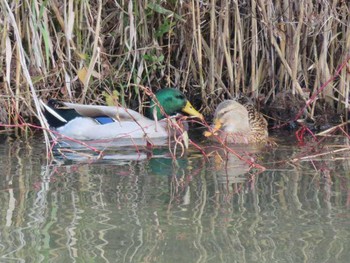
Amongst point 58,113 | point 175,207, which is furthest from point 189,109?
point 175,207

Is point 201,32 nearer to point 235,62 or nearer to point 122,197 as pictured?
point 235,62

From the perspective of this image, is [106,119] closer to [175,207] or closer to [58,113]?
[58,113]

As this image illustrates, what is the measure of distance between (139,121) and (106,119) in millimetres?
326

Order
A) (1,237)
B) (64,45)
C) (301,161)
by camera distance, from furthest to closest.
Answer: (64,45)
(301,161)
(1,237)

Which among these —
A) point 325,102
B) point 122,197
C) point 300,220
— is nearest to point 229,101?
Answer: point 325,102

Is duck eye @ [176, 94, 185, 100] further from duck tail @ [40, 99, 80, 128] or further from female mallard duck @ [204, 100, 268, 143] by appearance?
duck tail @ [40, 99, 80, 128]

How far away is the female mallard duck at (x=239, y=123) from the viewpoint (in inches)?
275

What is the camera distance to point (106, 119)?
737 centimetres

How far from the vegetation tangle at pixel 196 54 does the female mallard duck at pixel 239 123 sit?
21 centimetres

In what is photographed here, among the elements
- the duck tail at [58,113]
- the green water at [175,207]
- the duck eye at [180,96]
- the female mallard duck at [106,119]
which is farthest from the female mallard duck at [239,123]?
the duck tail at [58,113]

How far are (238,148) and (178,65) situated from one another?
105 cm

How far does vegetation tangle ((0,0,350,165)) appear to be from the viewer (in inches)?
273

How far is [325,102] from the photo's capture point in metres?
7.32

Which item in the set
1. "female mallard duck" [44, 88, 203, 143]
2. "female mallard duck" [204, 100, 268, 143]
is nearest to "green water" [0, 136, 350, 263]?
"female mallard duck" [204, 100, 268, 143]
